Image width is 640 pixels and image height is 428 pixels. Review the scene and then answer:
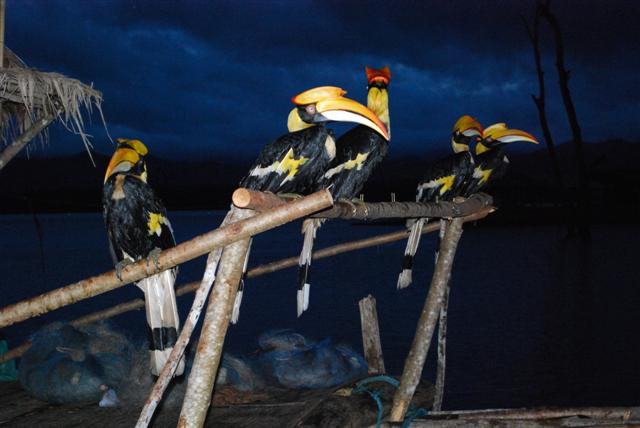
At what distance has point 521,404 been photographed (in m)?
8.20

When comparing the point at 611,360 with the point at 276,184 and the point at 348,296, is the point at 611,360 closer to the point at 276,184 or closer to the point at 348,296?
the point at 348,296

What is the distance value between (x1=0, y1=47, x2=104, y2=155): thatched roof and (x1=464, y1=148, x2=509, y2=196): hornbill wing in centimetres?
338

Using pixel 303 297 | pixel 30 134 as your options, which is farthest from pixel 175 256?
pixel 30 134

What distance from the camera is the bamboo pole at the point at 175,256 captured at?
2619 mm

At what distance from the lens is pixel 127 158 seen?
12.8 ft

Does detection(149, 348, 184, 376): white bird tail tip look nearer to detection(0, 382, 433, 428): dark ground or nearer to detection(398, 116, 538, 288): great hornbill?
detection(0, 382, 433, 428): dark ground

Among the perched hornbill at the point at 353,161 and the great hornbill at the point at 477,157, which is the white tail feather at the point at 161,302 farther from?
the great hornbill at the point at 477,157

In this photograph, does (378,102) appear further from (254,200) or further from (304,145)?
(254,200)

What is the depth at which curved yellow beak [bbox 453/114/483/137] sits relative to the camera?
596 cm

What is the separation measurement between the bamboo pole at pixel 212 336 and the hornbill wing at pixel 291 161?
0.87 metres

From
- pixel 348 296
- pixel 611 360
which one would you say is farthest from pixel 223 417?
pixel 348 296

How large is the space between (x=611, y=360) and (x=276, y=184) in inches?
357

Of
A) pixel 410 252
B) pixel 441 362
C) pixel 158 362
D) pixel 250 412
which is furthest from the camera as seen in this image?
pixel 410 252

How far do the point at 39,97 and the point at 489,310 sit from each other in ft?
37.9
